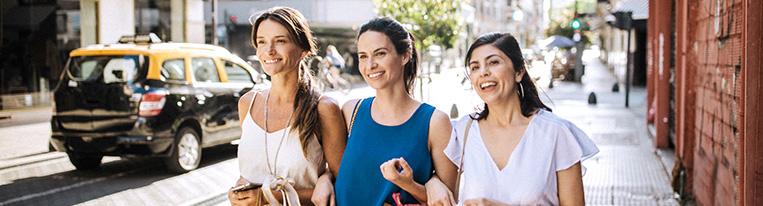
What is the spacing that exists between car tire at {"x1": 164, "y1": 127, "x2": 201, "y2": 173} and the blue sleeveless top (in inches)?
300

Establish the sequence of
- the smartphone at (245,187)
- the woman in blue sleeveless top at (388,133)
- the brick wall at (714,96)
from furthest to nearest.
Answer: the brick wall at (714,96)
the smartphone at (245,187)
the woman in blue sleeveless top at (388,133)

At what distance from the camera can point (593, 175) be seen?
401 inches

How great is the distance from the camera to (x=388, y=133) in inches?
120

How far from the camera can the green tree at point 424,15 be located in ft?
72.1

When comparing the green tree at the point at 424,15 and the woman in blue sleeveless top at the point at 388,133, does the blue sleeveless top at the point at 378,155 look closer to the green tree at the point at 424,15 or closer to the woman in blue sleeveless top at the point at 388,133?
the woman in blue sleeveless top at the point at 388,133

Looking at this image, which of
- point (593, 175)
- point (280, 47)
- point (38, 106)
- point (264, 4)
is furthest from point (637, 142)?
point (264, 4)

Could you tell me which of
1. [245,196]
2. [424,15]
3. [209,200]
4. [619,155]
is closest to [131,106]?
[209,200]

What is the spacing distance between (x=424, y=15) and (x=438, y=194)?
19.4m

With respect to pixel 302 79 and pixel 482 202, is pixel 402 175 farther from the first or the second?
pixel 302 79

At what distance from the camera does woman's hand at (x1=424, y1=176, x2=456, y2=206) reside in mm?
2916

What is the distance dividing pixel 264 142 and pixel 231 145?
34.1 feet

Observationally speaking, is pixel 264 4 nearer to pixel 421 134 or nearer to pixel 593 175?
pixel 593 175

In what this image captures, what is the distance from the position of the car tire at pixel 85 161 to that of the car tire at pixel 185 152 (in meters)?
1.09

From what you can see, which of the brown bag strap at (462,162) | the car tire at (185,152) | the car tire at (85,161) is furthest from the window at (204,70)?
the brown bag strap at (462,162)
